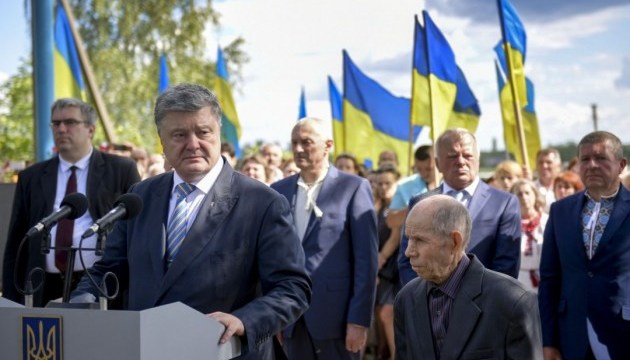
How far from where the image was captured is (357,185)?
6855mm

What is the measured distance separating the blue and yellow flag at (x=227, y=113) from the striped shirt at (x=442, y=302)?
475 inches

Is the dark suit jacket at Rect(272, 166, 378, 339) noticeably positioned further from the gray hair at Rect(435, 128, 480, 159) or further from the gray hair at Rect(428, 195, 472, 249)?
the gray hair at Rect(428, 195, 472, 249)

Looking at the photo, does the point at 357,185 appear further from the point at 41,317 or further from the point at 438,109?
the point at 438,109

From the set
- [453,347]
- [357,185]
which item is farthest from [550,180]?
[453,347]

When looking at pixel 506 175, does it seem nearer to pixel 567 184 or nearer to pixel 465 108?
pixel 567 184

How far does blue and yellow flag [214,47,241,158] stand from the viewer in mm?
16484

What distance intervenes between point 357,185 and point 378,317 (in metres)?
3.90

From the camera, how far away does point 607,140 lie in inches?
240

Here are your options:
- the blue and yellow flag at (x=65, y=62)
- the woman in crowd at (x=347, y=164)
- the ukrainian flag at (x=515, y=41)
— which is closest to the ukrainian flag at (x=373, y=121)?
the ukrainian flag at (x=515, y=41)

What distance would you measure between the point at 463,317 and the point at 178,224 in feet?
3.84

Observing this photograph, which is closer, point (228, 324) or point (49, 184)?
point (228, 324)

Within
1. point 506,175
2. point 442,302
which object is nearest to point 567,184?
point 506,175

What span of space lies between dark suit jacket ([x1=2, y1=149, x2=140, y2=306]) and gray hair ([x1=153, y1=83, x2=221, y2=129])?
8.52 feet

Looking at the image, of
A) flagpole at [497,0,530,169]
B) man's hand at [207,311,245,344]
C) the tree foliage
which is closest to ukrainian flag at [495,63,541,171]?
flagpole at [497,0,530,169]
